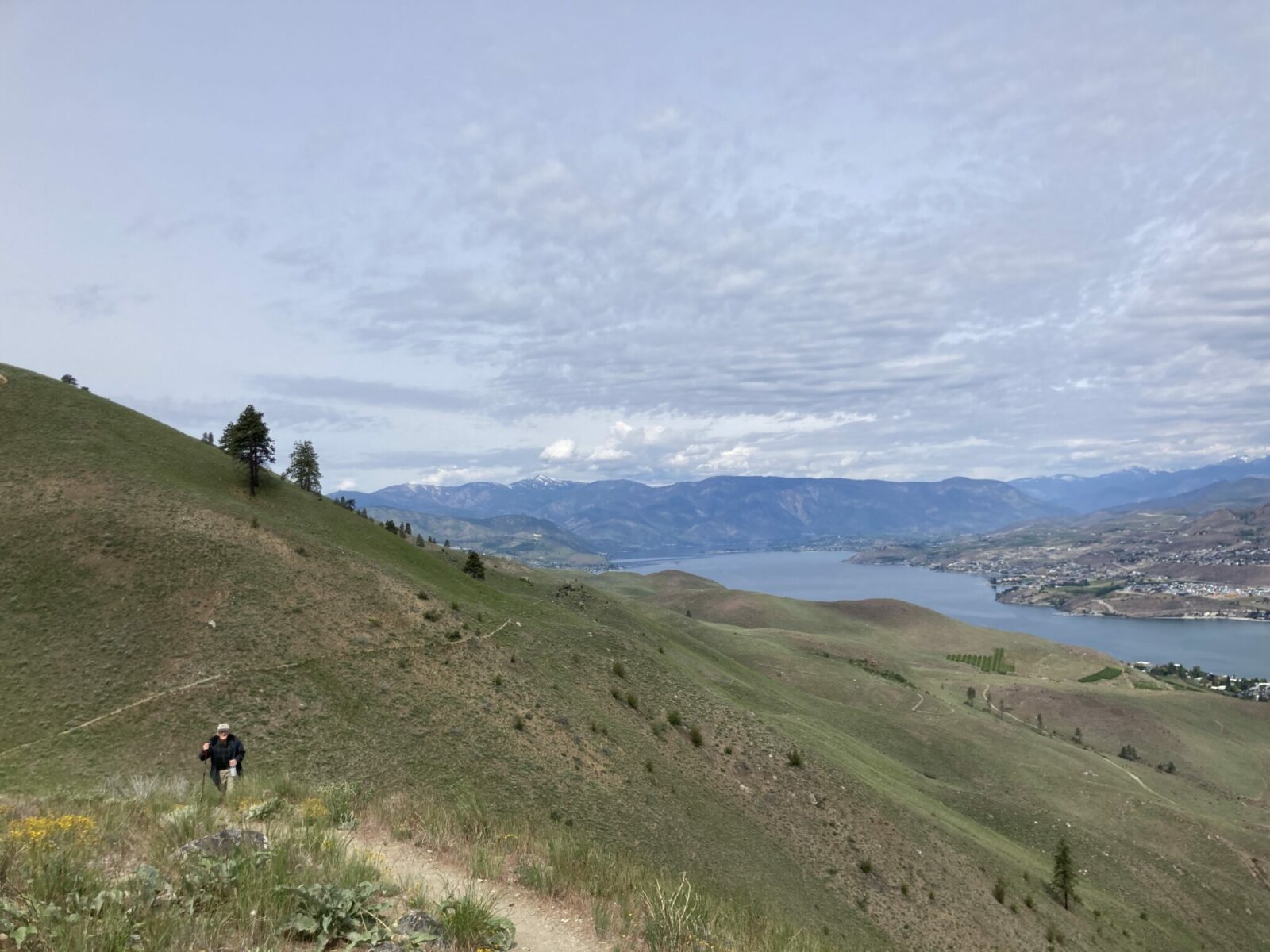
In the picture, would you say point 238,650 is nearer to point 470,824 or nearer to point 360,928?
point 470,824

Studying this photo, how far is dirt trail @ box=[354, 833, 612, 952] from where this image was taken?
30.5 feet

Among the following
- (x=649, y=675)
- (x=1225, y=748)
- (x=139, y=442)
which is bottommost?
(x=1225, y=748)

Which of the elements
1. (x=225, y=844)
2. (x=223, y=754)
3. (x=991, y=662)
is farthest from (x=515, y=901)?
(x=991, y=662)

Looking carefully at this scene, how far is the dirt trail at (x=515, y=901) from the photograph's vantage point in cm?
930

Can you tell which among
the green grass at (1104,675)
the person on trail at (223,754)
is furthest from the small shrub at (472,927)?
the green grass at (1104,675)

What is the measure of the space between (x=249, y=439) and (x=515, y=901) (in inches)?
2090

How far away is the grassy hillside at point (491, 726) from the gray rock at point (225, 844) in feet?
23.2

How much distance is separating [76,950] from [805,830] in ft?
109

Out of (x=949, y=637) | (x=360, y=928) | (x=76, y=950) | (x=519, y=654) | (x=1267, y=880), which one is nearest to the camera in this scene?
(x=76, y=950)

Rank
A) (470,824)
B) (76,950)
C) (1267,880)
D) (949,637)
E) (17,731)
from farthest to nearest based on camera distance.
A: 1. (949,637)
2. (1267,880)
3. (17,731)
4. (470,824)
5. (76,950)

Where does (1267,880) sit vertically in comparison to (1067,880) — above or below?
below

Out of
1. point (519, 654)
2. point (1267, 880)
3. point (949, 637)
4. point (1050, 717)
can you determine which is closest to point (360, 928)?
point (519, 654)

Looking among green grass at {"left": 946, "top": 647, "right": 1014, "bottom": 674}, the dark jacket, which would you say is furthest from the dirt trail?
green grass at {"left": 946, "top": 647, "right": 1014, "bottom": 674}

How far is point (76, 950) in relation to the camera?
573 cm
